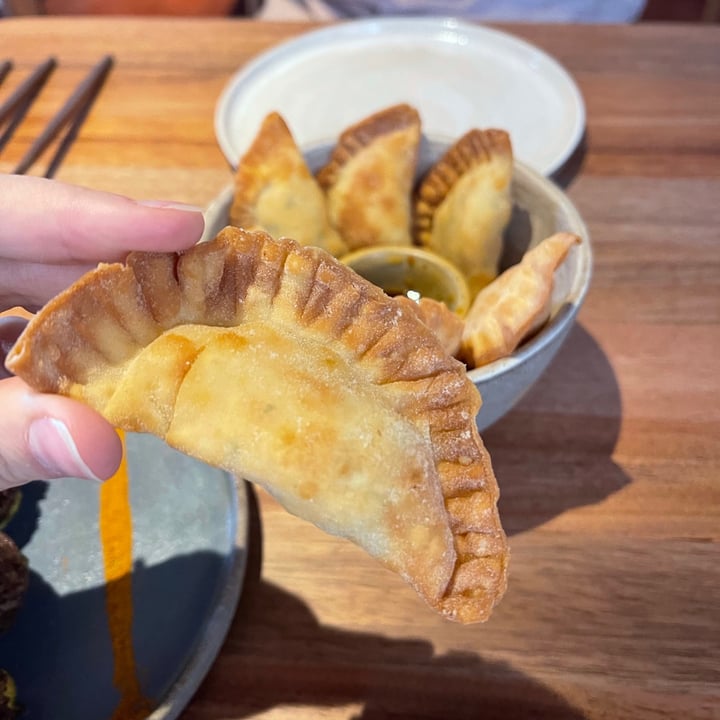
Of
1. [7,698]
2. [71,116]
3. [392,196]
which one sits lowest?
[7,698]

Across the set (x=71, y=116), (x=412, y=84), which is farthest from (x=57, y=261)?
(x=412, y=84)

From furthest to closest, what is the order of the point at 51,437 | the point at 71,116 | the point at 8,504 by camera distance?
the point at 71,116
the point at 8,504
the point at 51,437

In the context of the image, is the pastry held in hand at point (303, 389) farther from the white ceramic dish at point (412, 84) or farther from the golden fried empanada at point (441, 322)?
the white ceramic dish at point (412, 84)

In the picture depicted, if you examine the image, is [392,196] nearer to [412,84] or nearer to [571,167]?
[571,167]

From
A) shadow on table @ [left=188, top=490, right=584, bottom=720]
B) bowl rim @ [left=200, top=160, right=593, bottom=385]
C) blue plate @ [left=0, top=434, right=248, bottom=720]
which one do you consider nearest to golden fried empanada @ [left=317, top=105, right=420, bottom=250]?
bowl rim @ [left=200, top=160, right=593, bottom=385]

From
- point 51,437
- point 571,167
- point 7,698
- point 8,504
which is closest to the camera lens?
point 51,437

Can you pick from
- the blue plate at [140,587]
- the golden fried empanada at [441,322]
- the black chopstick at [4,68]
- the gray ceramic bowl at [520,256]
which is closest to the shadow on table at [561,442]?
the gray ceramic bowl at [520,256]

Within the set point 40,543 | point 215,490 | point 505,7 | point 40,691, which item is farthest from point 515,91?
point 40,691

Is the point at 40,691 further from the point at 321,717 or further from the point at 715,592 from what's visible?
the point at 715,592
